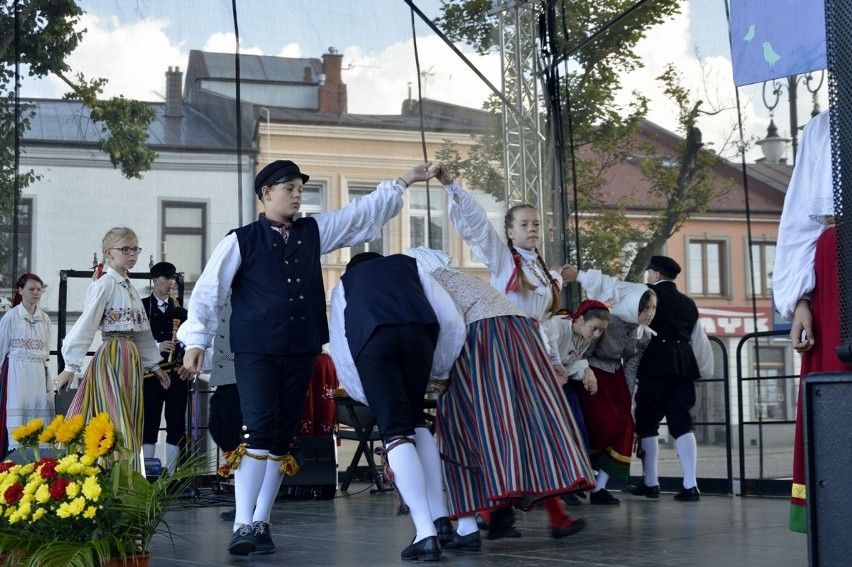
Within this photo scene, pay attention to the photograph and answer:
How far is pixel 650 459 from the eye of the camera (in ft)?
23.7

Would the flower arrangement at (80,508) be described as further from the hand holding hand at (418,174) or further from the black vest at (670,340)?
the black vest at (670,340)

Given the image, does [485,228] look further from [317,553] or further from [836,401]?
[836,401]

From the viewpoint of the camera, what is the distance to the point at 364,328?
4.04m

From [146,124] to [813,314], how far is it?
584 cm

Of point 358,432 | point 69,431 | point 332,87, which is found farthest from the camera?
point 332,87

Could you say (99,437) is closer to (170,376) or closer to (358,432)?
(170,376)

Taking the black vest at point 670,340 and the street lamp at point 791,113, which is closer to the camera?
the black vest at point 670,340

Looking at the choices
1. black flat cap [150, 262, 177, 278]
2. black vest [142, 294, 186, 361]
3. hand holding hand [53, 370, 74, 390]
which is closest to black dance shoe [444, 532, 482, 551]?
hand holding hand [53, 370, 74, 390]

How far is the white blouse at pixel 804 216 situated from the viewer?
10.5 ft

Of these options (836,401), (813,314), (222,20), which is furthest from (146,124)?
(836,401)

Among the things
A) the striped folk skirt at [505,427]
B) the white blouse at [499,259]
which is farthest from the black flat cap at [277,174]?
the striped folk skirt at [505,427]

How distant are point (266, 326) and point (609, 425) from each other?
9.60 feet

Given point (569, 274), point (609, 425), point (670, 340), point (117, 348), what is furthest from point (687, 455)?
point (117, 348)

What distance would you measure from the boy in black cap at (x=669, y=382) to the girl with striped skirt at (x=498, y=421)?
2785 millimetres
